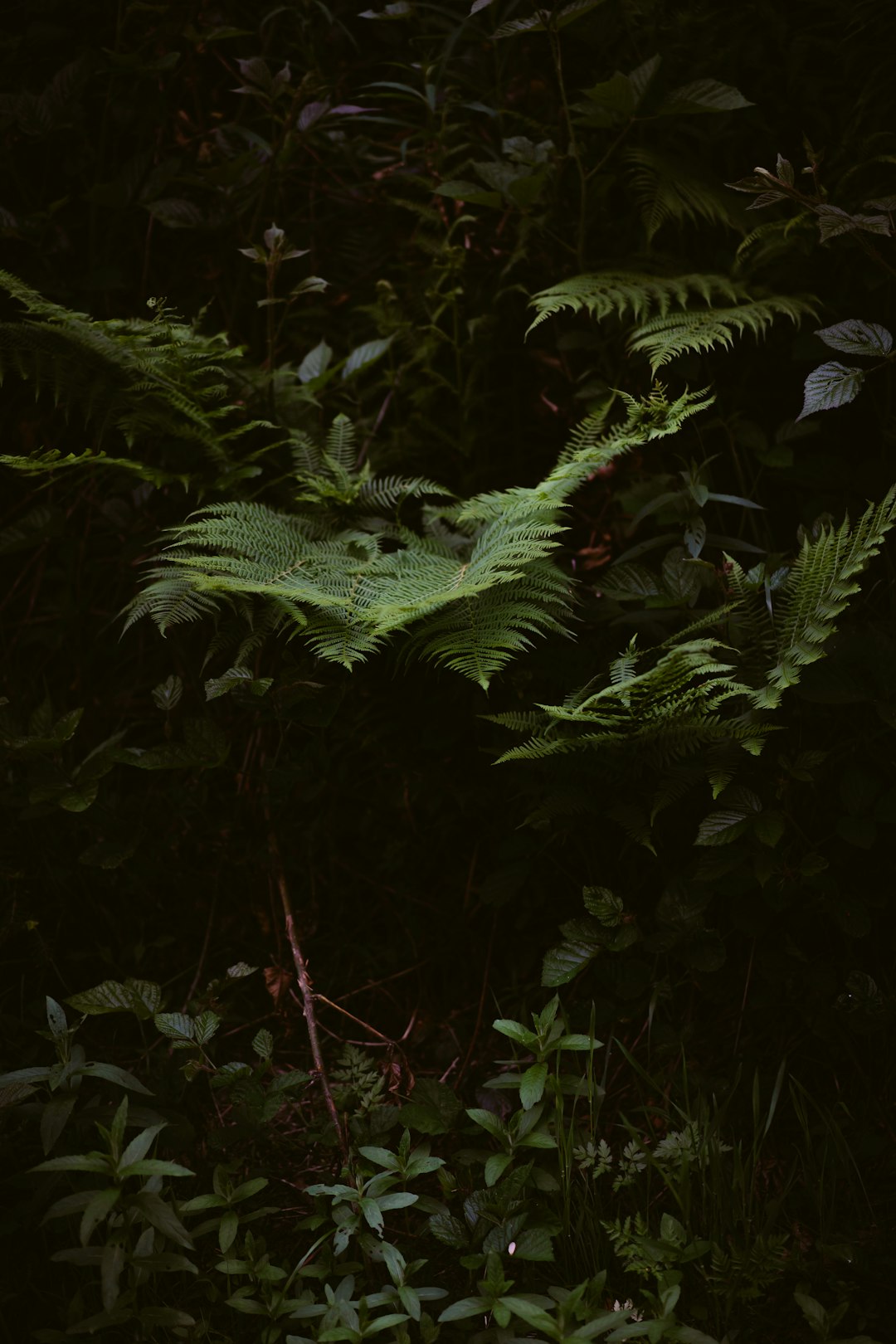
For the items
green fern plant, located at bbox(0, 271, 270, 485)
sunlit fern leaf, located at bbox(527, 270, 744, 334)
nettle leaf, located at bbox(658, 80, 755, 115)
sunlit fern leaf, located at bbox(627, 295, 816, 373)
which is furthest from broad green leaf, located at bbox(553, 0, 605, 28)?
green fern plant, located at bbox(0, 271, 270, 485)

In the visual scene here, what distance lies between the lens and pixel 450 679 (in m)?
2.08

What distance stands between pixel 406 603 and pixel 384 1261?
3.74 ft

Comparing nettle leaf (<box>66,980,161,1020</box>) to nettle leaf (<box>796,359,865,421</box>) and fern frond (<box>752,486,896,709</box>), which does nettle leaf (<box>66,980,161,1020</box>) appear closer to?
fern frond (<box>752,486,896,709</box>)

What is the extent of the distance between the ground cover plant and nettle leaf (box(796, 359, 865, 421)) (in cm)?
1

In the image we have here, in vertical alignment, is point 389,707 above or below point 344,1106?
above

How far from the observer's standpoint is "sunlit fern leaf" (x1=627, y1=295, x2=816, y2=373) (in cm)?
184

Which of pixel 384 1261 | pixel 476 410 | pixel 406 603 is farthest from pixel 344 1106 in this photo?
pixel 476 410

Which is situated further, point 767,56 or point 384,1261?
point 767,56

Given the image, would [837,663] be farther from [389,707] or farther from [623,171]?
[623,171]

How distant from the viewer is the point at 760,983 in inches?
72.8

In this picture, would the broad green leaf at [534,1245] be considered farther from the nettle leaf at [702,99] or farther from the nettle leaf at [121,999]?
the nettle leaf at [702,99]

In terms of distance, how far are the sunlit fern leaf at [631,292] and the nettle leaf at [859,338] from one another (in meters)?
0.24

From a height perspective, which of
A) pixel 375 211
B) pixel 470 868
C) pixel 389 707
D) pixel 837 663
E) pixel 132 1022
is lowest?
pixel 132 1022

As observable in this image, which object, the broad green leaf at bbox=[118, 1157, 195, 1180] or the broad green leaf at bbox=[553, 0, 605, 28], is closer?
the broad green leaf at bbox=[118, 1157, 195, 1180]
